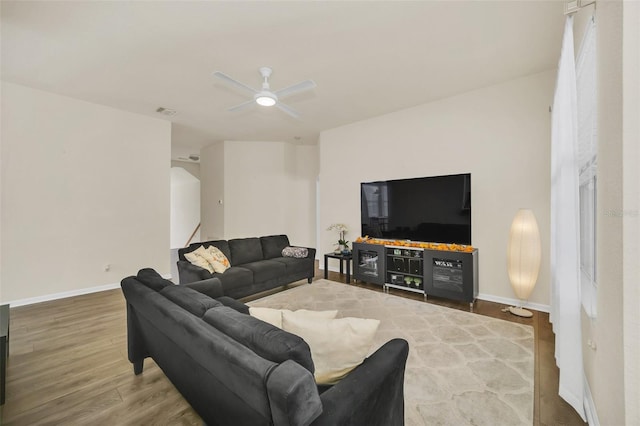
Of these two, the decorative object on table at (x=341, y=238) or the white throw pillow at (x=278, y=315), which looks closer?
the white throw pillow at (x=278, y=315)

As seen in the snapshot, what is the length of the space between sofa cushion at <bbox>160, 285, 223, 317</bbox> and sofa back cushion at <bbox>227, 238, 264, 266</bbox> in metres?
2.47

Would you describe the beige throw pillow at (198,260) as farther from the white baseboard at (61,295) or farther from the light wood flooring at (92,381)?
the white baseboard at (61,295)

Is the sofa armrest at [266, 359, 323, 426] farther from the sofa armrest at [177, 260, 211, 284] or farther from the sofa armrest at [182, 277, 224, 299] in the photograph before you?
the sofa armrest at [177, 260, 211, 284]

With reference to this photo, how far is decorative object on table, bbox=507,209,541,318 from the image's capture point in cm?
307

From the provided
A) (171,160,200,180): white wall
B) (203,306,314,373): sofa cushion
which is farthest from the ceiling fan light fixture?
(171,160,200,180): white wall

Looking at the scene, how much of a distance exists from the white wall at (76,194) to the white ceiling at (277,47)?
1.29 feet

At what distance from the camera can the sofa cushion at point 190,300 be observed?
1410mm

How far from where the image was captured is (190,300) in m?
1.49

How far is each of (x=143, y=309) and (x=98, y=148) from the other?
4006 mm

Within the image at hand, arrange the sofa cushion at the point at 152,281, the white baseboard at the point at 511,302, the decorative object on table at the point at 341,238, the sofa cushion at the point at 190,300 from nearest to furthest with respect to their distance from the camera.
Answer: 1. the sofa cushion at the point at 190,300
2. the sofa cushion at the point at 152,281
3. the white baseboard at the point at 511,302
4. the decorative object on table at the point at 341,238

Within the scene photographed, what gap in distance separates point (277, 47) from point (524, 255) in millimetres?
3721

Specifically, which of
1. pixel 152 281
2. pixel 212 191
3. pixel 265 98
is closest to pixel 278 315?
pixel 152 281

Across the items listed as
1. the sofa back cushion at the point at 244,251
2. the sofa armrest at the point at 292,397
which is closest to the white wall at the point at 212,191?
the sofa back cushion at the point at 244,251
